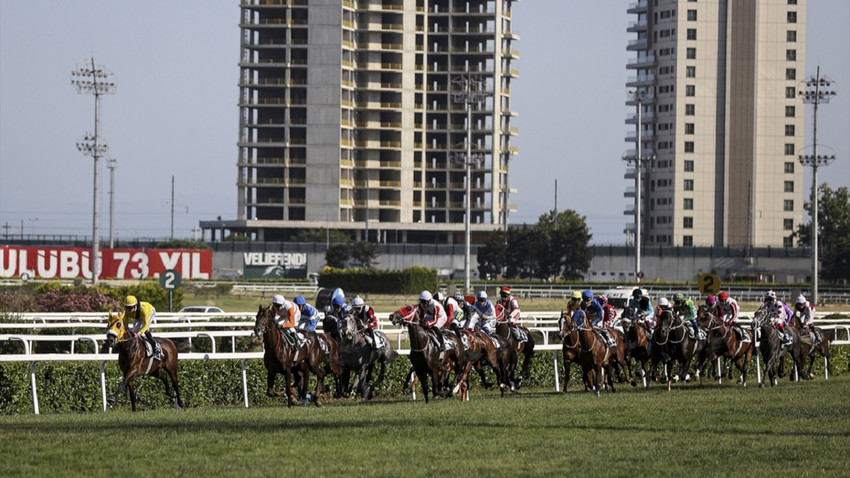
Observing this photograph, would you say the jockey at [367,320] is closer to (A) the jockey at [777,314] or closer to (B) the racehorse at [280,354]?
(B) the racehorse at [280,354]

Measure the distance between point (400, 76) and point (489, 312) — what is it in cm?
9829

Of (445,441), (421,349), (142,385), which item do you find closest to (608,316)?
(421,349)

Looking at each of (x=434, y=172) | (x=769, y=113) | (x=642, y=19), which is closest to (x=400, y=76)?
(x=434, y=172)

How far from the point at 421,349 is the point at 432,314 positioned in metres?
0.73

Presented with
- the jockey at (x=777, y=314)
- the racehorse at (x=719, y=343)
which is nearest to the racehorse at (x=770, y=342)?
the jockey at (x=777, y=314)

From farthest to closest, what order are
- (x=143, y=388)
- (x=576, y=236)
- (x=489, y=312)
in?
(x=576, y=236) → (x=489, y=312) → (x=143, y=388)

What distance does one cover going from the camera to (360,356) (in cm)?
2098

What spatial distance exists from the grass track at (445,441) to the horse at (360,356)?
189cm

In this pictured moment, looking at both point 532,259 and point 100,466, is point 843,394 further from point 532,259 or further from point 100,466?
point 532,259

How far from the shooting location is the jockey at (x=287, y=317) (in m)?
19.5

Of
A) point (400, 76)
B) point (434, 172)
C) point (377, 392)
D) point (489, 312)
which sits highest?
point (400, 76)

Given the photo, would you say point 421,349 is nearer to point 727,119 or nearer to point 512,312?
point 512,312

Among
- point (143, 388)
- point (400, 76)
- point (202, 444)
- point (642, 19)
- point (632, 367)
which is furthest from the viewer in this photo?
point (642, 19)

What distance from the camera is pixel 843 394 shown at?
21.8 m
